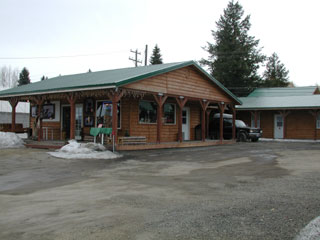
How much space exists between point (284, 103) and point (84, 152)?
2031 cm

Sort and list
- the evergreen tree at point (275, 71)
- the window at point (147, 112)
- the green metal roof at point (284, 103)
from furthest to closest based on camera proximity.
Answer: the evergreen tree at point (275, 71)
the green metal roof at point (284, 103)
the window at point (147, 112)

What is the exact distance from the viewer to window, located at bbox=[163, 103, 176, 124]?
21156 mm

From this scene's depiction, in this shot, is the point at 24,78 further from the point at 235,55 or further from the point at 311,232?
the point at 311,232

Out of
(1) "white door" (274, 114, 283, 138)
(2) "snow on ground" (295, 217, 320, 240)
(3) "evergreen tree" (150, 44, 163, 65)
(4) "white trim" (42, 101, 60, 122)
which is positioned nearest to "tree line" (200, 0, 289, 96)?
(3) "evergreen tree" (150, 44, 163, 65)

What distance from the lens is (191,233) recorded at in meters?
4.50

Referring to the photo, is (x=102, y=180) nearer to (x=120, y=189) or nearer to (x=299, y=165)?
(x=120, y=189)

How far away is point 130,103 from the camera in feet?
61.0

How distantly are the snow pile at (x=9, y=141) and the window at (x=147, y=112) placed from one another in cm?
641

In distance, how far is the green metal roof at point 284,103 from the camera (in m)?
27.4

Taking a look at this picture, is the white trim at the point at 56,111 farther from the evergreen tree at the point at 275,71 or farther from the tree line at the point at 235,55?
the evergreen tree at the point at 275,71

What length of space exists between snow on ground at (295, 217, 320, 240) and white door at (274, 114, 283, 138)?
88.5 ft

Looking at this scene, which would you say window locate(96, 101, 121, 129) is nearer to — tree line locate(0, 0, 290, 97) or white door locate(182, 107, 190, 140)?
white door locate(182, 107, 190, 140)

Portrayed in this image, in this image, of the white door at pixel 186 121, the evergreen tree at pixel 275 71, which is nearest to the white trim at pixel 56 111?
the white door at pixel 186 121

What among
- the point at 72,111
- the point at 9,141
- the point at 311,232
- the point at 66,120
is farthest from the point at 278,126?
the point at 311,232
